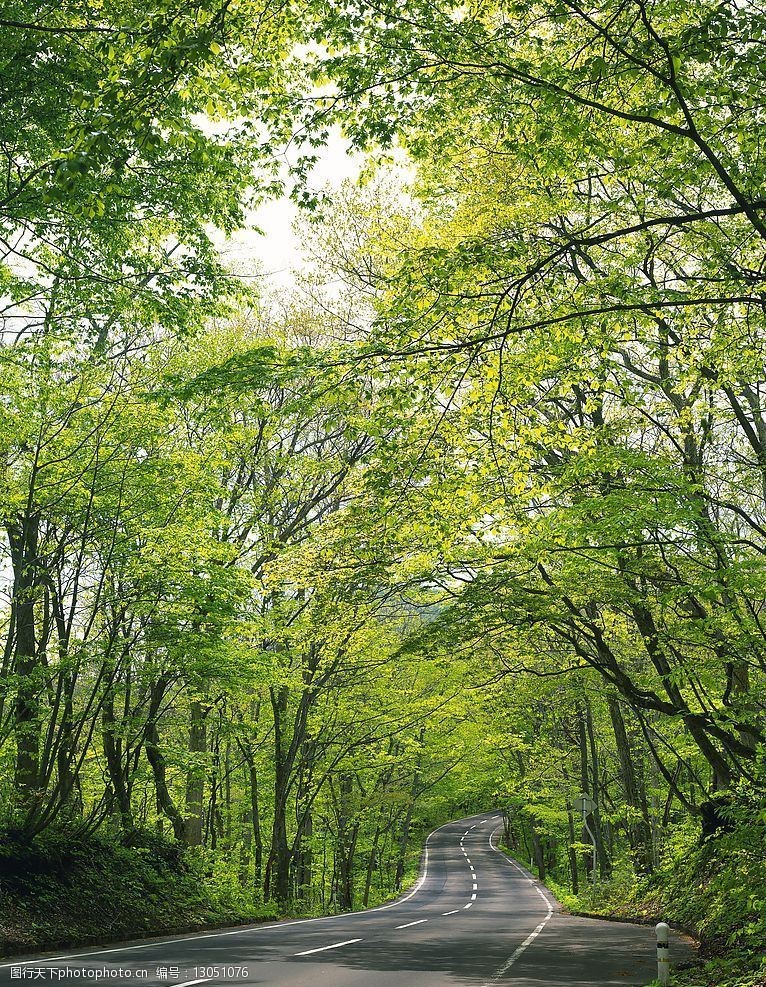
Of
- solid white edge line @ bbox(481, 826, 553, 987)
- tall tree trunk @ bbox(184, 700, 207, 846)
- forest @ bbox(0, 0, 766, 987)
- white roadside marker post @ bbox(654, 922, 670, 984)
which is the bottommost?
solid white edge line @ bbox(481, 826, 553, 987)

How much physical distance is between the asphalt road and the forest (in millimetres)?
1378

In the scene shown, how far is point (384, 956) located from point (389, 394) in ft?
28.7

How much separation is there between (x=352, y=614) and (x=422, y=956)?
566 cm

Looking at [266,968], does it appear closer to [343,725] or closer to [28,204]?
[28,204]

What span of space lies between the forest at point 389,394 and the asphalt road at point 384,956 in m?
1.38

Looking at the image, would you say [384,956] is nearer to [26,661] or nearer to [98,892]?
[98,892]

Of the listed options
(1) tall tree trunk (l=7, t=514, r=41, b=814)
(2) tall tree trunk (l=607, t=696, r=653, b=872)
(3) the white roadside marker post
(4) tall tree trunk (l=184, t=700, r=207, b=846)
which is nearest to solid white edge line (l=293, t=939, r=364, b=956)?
(1) tall tree trunk (l=7, t=514, r=41, b=814)

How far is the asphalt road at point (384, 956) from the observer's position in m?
9.29

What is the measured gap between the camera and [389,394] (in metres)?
8.88

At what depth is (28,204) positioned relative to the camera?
9.09 meters

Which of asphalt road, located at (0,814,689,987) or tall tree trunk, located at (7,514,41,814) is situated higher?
tall tree trunk, located at (7,514,41,814)

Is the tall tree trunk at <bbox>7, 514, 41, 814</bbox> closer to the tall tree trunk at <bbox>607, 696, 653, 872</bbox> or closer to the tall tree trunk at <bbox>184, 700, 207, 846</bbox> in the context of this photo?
the tall tree trunk at <bbox>184, 700, 207, 846</bbox>

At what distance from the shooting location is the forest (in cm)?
690

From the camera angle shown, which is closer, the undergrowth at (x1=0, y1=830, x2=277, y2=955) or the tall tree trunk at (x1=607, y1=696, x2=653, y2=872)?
the undergrowth at (x1=0, y1=830, x2=277, y2=955)
